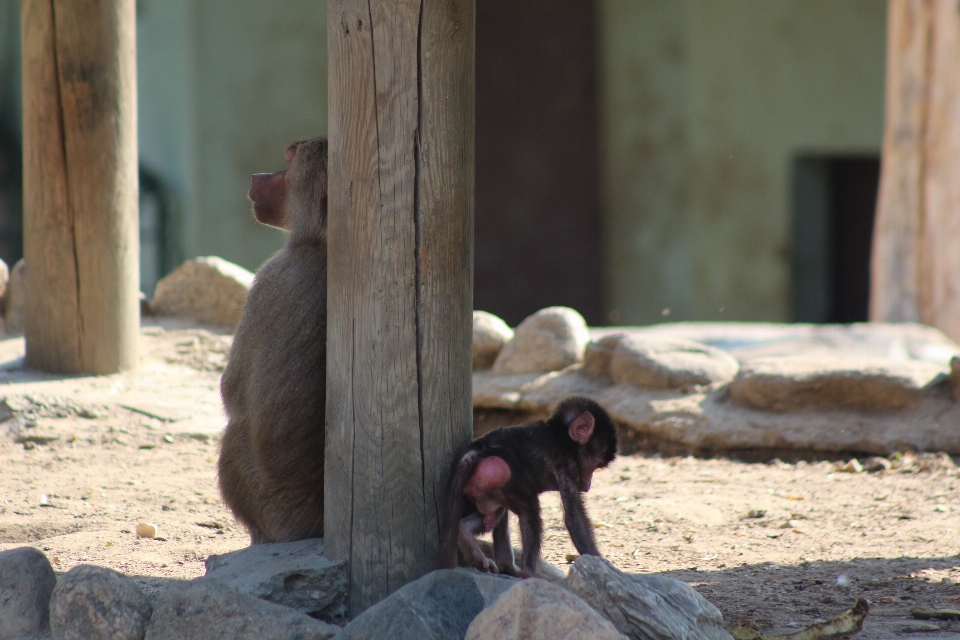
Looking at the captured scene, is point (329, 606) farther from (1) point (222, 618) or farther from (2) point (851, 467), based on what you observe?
(2) point (851, 467)

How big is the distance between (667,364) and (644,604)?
13.2 feet

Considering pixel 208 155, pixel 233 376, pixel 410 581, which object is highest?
pixel 208 155

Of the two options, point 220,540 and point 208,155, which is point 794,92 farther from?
point 220,540

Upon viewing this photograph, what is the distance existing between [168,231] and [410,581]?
32.8ft

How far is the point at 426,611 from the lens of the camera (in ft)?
9.52

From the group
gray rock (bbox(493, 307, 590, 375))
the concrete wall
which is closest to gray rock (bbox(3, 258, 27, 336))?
gray rock (bbox(493, 307, 590, 375))

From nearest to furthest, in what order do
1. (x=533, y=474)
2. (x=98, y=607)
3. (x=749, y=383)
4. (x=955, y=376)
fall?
(x=98, y=607) → (x=533, y=474) → (x=955, y=376) → (x=749, y=383)

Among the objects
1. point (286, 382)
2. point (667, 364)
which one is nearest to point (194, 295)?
point (667, 364)

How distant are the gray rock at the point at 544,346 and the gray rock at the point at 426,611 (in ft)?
13.7

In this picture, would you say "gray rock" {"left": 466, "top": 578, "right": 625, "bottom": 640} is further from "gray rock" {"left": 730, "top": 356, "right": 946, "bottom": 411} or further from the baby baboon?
"gray rock" {"left": 730, "top": 356, "right": 946, "bottom": 411}

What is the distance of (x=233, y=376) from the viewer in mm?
3865

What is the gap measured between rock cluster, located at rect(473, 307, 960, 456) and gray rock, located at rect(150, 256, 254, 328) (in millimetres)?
1742

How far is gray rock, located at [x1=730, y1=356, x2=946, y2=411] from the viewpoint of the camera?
20.5 ft

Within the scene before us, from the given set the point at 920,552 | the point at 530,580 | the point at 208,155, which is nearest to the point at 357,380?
the point at 530,580
